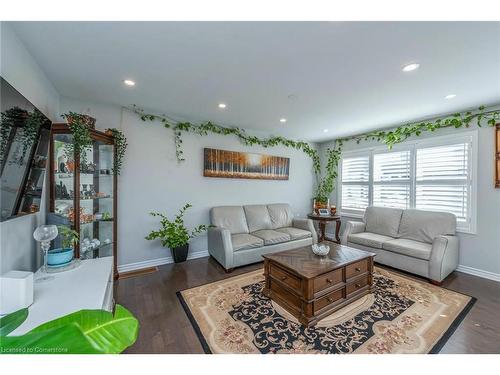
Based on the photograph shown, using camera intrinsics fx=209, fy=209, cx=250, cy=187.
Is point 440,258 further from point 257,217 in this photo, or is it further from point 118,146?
point 118,146

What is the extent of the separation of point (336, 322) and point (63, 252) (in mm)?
2404

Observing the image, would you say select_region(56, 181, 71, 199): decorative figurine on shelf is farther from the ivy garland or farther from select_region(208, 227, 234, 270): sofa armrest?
select_region(208, 227, 234, 270): sofa armrest

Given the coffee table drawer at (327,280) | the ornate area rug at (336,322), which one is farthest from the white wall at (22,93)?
the coffee table drawer at (327,280)

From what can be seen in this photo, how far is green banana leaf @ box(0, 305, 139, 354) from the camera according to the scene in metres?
0.52

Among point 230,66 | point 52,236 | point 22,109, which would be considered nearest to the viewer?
point 22,109

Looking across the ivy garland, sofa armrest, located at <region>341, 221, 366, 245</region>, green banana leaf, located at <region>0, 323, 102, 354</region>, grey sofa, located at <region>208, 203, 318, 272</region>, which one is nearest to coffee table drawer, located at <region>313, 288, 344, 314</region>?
grey sofa, located at <region>208, 203, 318, 272</region>

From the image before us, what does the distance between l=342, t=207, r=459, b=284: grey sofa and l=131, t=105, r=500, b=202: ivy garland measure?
114 centimetres

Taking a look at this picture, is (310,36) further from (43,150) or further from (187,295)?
(187,295)

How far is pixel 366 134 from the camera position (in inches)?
164

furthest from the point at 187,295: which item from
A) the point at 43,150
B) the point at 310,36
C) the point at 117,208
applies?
the point at 310,36

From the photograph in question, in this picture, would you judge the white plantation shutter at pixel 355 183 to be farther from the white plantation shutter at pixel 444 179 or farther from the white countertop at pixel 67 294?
the white countertop at pixel 67 294

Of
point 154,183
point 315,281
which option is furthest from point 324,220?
point 154,183
